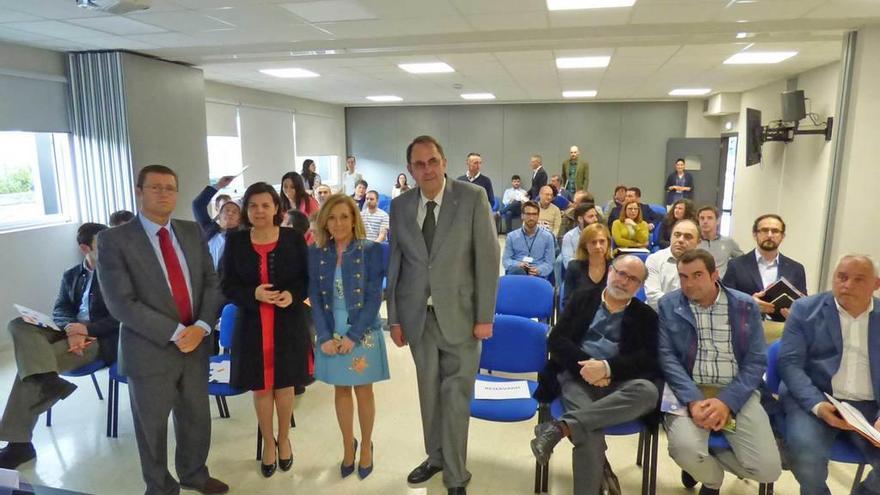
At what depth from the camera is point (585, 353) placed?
2.51 meters

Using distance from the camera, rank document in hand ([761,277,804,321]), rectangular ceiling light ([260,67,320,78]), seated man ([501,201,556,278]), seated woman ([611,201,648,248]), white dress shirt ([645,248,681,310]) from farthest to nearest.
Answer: rectangular ceiling light ([260,67,320,78]), seated woman ([611,201,648,248]), seated man ([501,201,556,278]), white dress shirt ([645,248,681,310]), document in hand ([761,277,804,321])

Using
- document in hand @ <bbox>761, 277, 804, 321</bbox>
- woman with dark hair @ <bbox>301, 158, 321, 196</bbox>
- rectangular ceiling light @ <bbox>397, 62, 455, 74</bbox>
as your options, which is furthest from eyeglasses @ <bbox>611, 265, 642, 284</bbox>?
woman with dark hair @ <bbox>301, 158, 321, 196</bbox>

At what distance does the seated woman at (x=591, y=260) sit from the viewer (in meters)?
3.21

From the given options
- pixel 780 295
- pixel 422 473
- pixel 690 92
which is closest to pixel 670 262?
pixel 780 295

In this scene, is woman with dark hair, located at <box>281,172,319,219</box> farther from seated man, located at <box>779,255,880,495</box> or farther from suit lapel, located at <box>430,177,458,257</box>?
seated man, located at <box>779,255,880,495</box>

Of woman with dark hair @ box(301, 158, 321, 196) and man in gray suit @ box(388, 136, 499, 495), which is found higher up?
woman with dark hair @ box(301, 158, 321, 196)

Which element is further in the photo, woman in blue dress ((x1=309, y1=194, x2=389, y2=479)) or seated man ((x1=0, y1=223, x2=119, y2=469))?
seated man ((x1=0, y1=223, x2=119, y2=469))

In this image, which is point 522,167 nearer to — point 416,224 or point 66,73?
point 66,73

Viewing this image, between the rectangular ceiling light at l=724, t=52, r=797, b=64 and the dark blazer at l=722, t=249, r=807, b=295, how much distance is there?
3549 mm

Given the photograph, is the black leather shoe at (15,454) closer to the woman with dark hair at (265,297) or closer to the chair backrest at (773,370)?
the woman with dark hair at (265,297)

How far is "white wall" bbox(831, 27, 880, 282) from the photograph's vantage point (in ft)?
14.1

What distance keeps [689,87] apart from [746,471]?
8.35 metres

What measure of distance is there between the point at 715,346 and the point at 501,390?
102 cm

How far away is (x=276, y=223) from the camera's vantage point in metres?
2.75
